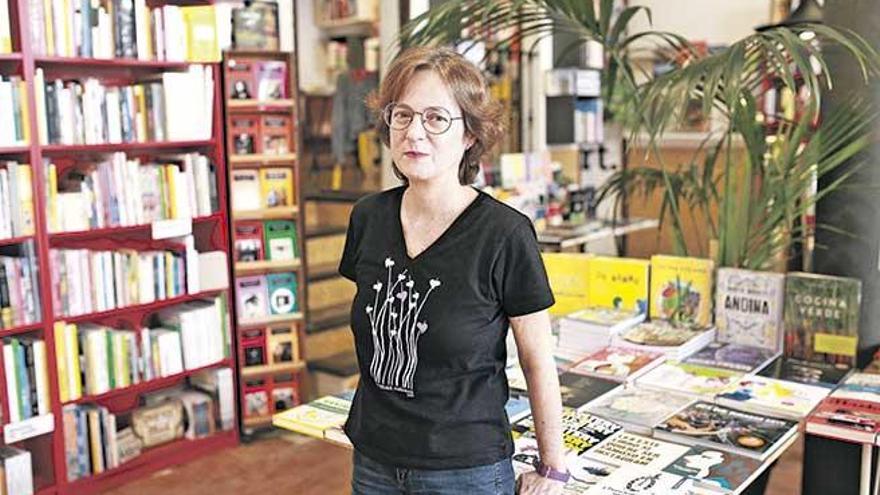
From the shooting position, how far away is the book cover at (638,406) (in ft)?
6.96

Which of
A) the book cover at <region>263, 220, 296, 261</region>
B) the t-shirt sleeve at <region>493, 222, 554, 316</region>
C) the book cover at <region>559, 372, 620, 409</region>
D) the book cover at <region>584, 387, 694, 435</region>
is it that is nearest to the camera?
the t-shirt sleeve at <region>493, 222, 554, 316</region>

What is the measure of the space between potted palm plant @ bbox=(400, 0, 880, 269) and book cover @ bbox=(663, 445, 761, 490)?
969mm

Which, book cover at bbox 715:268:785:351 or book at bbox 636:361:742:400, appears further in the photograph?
book cover at bbox 715:268:785:351

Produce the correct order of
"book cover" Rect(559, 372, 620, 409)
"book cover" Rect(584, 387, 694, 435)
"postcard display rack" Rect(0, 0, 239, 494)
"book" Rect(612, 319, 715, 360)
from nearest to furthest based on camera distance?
"book cover" Rect(584, 387, 694, 435)
"book cover" Rect(559, 372, 620, 409)
"book" Rect(612, 319, 715, 360)
"postcard display rack" Rect(0, 0, 239, 494)

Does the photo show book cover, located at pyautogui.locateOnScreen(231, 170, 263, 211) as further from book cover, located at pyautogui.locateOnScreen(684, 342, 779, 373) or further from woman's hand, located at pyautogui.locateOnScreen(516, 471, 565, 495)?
woman's hand, located at pyautogui.locateOnScreen(516, 471, 565, 495)

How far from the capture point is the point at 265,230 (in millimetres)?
4125

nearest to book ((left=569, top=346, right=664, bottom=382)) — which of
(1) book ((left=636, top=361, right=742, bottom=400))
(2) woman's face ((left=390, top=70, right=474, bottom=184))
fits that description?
(1) book ((left=636, top=361, right=742, bottom=400))

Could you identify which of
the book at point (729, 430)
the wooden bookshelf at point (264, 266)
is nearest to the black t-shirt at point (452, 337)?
the book at point (729, 430)

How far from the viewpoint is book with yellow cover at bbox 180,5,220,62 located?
363 centimetres

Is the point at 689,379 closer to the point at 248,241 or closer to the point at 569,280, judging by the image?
the point at 569,280

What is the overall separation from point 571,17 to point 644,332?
109cm

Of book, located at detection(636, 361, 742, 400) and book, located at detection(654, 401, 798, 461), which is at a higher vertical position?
book, located at detection(636, 361, 742, 400)

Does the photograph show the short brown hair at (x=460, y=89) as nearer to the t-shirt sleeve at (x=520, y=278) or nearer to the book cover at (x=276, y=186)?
the t-shirt sleeve at (x=520, y=278)

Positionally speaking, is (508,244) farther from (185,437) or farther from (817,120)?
(185,437)
